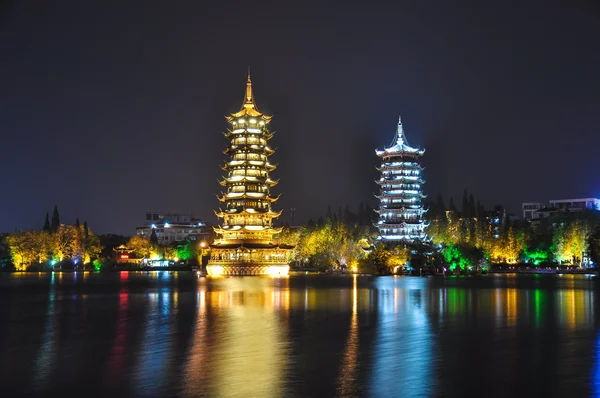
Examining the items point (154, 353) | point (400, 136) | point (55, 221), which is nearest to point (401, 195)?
point (400, 136)

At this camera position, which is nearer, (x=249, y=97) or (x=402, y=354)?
(x=402, y=354)

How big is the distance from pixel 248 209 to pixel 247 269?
29.9 feet

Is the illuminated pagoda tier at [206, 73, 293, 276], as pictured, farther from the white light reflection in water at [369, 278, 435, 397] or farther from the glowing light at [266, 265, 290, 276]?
the white light reflection in water at [369, 278, 435, 397]

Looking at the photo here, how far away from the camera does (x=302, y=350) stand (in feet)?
74.7

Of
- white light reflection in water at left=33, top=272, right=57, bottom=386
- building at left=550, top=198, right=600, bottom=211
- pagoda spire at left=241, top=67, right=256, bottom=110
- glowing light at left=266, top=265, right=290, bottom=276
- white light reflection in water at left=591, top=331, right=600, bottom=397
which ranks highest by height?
pagoda spire at left=241, top=67, right=256, bottom=110

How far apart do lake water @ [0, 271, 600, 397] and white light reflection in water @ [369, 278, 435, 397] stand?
0.05m

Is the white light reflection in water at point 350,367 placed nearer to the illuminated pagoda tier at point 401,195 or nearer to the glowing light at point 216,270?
the glowing light at point 216,270

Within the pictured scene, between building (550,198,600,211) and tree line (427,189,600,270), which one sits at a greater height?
building (550,198,600,211)

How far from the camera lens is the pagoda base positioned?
9975 cm

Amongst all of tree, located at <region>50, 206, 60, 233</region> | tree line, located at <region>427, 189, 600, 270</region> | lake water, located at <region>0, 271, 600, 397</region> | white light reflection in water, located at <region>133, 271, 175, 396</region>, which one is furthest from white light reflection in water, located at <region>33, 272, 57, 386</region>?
tree, located at <region>50, 206, 60, 233</region>

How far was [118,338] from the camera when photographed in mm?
26141

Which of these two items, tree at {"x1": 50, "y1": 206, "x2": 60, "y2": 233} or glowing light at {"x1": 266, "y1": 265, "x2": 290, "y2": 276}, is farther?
tree at {"x1": 50, "y1": 206, "x2": 60, "y2": 233}

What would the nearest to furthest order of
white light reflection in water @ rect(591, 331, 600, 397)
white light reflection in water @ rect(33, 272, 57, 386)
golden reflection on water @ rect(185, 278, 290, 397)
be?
white light reflection in water @ rect(591, 331, 600, 397) < golden reflection on water @ rect(185, 278, 290, 397) < white light reflection in water @ rect(33, 272, 57, 386)

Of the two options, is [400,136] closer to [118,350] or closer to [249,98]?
[249,98]
